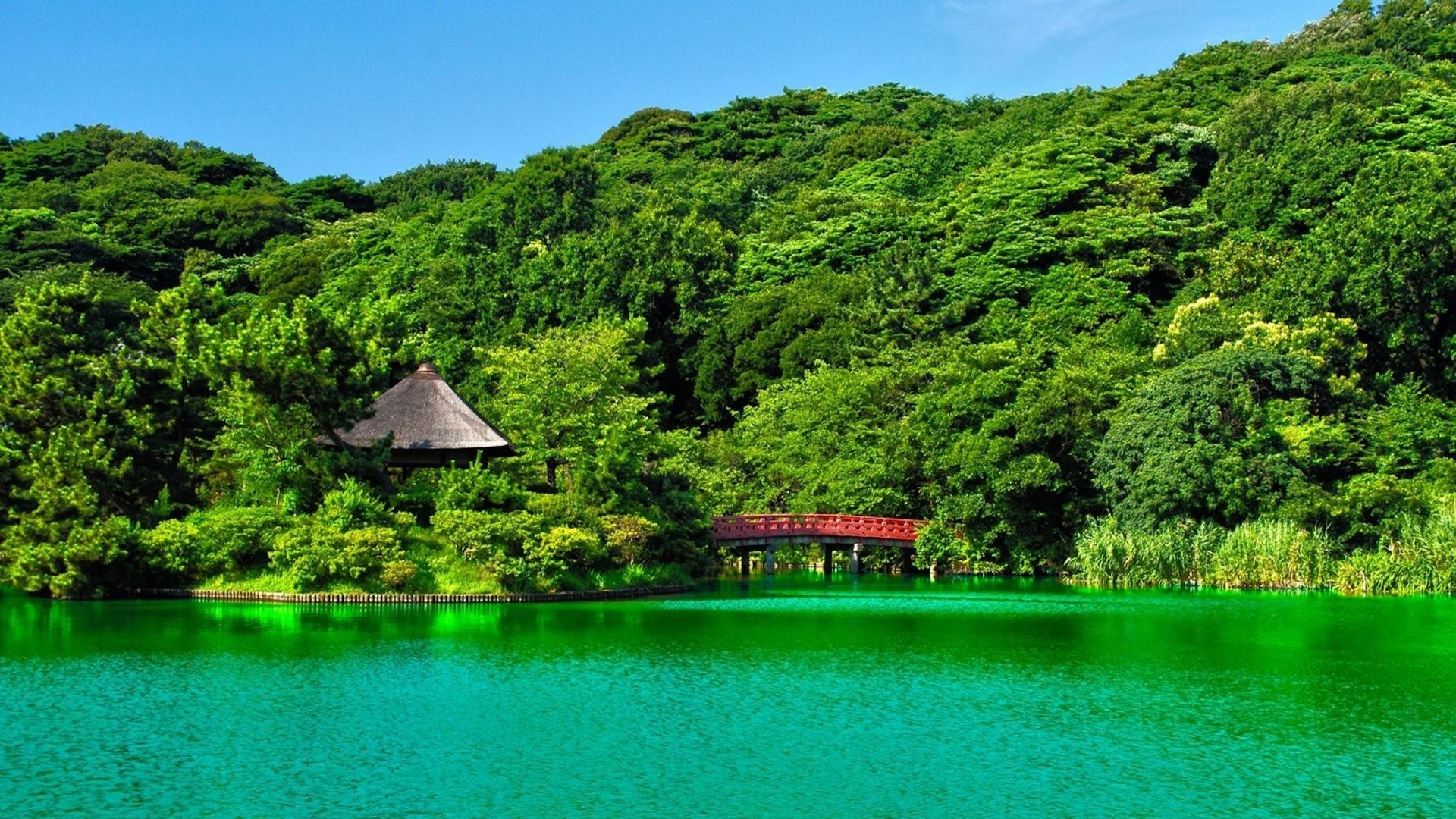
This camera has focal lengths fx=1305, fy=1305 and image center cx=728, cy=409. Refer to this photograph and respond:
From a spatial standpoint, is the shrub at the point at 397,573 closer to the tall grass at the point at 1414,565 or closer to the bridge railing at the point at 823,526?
the bridge railing at the point at 823,526

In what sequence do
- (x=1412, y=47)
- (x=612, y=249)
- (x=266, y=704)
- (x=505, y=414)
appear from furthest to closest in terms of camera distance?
(x=1412, y=47) → (x=612, y=249) → (x=505, y=414) → (x=266, y=704)

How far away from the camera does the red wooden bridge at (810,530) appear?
113 feet

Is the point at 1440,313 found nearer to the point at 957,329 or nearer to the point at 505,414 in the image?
the point at 957,329

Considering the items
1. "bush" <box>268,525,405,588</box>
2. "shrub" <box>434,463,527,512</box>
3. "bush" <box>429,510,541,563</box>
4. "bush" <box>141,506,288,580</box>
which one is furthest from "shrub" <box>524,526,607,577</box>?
"bush" <box>141,506,288,580</box>

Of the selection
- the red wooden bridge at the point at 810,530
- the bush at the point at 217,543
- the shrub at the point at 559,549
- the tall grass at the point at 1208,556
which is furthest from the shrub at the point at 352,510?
the tall grass at the point at 1208,556

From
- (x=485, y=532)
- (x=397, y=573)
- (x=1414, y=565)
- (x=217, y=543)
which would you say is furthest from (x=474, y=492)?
(x=1414, y=565)

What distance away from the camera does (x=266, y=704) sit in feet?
44.3

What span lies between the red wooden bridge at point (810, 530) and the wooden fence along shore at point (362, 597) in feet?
26.8

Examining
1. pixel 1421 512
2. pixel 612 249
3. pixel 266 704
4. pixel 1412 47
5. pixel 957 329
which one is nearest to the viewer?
pixel 266 704

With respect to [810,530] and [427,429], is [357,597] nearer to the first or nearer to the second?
[427,429]

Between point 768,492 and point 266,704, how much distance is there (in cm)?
2727

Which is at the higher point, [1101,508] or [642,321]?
[642,321]

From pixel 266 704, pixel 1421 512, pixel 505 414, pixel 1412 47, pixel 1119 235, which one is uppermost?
pixel 1412 47

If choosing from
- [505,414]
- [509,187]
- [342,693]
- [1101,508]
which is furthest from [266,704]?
[509,187]
